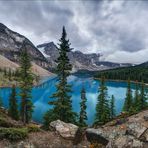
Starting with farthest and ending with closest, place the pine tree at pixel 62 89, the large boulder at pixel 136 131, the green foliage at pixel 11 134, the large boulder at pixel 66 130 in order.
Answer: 1. the pine tree at pixel 62 89
2. the large boulder at pixel 66 130
3. the large boulder at pixel 136 131
4. the green foliage at pixel 11 134

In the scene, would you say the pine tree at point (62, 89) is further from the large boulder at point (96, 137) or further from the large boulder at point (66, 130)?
the large boulder at point (96, 137)

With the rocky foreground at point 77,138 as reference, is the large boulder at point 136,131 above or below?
above

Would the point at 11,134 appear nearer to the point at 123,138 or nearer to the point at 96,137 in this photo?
the point at 96,137

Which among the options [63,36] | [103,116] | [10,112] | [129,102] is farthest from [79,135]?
[129,102]

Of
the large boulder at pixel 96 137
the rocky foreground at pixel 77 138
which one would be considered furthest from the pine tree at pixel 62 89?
the large boulder at pixel 96 137

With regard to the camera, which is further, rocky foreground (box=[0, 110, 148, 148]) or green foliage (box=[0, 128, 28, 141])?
green foliage (box=[0, 128, 28, 141])

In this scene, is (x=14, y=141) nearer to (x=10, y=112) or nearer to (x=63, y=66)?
(x=63, y=66)

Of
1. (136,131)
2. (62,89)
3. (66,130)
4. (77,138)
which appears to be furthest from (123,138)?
(62,89)

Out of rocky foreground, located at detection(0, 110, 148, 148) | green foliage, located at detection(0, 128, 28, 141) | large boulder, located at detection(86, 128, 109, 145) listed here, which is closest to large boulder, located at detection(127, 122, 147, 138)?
rocky foreground, located at detection(0, 110, 148, 148)

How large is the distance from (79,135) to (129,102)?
53.4 meters

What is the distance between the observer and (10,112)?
59.6m

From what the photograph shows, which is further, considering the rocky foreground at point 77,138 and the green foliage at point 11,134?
the green foliage at point 11,134

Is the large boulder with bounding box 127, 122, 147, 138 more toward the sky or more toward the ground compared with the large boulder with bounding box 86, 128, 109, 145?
more toward the sky

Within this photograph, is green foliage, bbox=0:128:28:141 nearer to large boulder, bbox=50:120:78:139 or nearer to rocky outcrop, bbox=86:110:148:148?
large boulder, bbox=50:120:78:139
